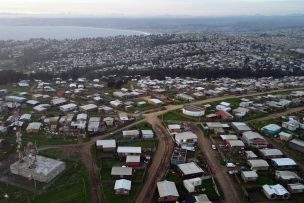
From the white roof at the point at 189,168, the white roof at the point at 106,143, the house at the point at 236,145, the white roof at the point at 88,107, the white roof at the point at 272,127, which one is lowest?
the white roof at the point at 189,168

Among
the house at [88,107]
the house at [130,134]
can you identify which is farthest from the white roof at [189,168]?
the house at [88,107]

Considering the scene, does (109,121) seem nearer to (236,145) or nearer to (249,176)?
(236,145)

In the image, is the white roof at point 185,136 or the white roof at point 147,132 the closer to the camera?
the white roof at point 185,136

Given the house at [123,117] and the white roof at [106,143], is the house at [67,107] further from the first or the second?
the white roof at [106,143]

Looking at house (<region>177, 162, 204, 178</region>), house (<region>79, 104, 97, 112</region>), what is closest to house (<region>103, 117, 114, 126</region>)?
house (<region>79, 104, 97, 112</region>)

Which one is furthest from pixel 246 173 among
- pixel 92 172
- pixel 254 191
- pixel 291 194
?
pixel 92 172

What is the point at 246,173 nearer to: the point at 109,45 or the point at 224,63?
the point at 224,63
